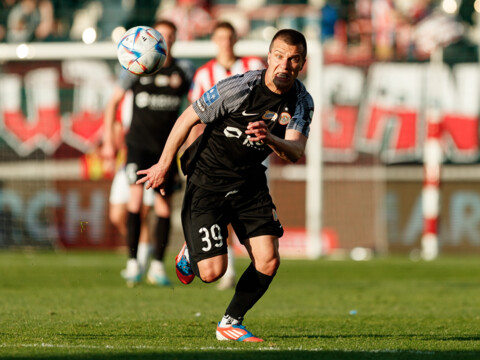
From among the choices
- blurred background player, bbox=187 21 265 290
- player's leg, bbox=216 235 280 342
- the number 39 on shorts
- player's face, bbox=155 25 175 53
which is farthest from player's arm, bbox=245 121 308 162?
blurred background player, bbox=187 21 265 290

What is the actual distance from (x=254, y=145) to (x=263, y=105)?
0.29 m

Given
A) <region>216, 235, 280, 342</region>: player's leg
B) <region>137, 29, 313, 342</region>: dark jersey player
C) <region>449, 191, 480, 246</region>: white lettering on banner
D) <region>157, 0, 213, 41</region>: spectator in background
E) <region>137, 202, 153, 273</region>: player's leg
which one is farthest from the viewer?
<region>157, 0, 213, 41</region>: spectator in background

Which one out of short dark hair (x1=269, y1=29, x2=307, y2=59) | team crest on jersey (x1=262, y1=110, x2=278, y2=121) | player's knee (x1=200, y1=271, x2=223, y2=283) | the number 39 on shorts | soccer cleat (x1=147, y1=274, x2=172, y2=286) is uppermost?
short dark hair (x1=269, y1=29, x2=307, y2=59)

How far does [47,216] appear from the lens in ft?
55.9

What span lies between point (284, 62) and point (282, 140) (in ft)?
1.86

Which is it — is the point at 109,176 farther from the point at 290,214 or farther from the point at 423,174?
the point at 423,174

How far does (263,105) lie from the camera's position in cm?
627

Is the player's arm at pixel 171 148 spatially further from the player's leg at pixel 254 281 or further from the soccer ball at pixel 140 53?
the soccer ball at pixel 140 53

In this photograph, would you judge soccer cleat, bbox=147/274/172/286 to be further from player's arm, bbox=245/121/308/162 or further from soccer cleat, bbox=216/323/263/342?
player's arm, bbox=245/121/308/162

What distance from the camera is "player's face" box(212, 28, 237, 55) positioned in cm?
1009

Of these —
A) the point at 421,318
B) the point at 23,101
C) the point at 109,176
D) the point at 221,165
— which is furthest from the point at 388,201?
the point at 221,165

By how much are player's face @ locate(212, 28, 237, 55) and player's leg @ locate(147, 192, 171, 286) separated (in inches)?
68.1

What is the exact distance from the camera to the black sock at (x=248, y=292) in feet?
20.9

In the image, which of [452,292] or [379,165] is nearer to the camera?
[452,292]
